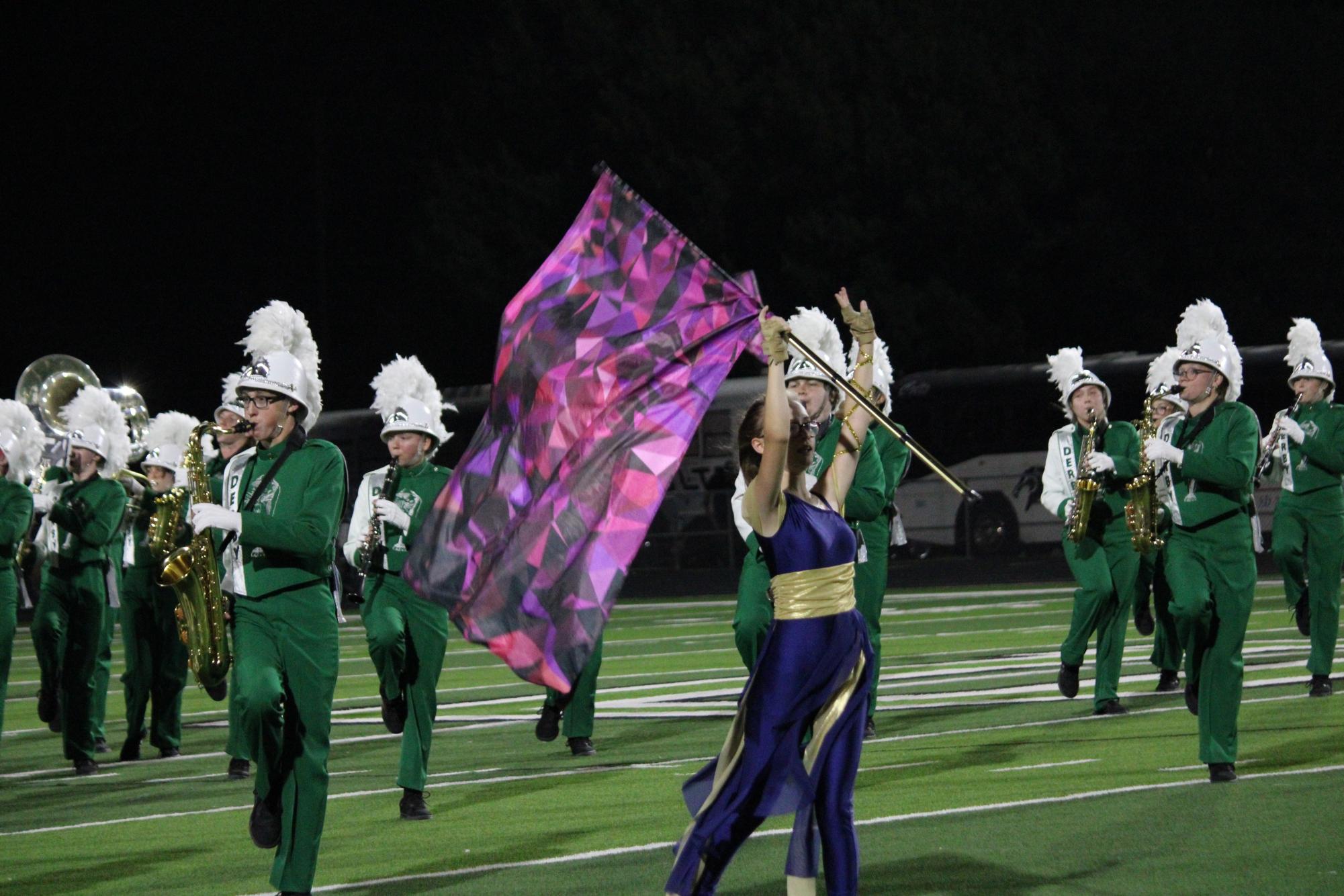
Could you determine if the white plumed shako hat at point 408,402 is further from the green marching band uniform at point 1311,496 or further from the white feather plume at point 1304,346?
the white feather plume at point 1304,346

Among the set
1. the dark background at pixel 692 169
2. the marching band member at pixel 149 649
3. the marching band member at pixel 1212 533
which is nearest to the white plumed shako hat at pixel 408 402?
the marching band member at pixel 149 649

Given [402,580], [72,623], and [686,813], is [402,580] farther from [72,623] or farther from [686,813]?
[72,623]

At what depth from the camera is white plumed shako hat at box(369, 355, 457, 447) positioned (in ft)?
37.6

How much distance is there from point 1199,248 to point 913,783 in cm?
3515

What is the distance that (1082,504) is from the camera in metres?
13.5

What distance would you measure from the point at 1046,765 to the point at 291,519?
15.0ft

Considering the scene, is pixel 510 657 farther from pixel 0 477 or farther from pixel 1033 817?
pixel 0 477

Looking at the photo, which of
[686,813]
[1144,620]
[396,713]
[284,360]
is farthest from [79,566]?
[1144,620]

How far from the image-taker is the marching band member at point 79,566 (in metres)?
13.4

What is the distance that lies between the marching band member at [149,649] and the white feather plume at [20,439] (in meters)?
0.80

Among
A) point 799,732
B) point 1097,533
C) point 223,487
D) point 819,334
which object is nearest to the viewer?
point 799,732

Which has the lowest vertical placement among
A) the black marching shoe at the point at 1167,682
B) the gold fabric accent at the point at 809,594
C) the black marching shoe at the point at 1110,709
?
the black marching shoe at the point at 1167,682

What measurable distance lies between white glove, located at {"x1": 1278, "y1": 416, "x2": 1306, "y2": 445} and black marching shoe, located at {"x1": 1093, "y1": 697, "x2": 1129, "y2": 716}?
2912 millimetres

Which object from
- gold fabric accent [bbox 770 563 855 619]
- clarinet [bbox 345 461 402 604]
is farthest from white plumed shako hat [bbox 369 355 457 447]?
gold fabric accent [bbox 770 563 855 619]
